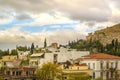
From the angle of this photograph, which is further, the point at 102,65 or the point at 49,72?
the point at 102,65

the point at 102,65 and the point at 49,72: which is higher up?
the point at 102,65

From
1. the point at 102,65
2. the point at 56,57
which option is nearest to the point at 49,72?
the point at 102,65

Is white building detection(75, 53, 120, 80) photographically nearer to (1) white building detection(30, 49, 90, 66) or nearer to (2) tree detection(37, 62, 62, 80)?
(2) tree detection(37, 62, 62, 80)

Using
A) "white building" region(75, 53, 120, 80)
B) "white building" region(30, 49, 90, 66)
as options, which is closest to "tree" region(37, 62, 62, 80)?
"white building" region(75, 53, 120, 80)

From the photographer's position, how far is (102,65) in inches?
2904

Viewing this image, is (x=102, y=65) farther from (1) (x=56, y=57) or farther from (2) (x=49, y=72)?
(1) (x=56, y=57)

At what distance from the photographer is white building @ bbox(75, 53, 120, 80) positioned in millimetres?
72812

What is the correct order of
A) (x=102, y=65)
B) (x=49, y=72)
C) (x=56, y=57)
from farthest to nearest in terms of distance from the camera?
(x=56, y=57)
(x=102, y=65)
(x=49, y=72)

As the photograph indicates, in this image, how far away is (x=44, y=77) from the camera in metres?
69.8

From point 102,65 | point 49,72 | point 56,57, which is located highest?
point 56,57

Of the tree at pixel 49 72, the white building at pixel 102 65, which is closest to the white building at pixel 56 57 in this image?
the white building at pixel 102 65

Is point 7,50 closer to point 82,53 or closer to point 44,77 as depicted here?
point 82,53

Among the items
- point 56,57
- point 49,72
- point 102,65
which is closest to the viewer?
point 49,72

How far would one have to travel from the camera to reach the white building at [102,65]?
72812mm
